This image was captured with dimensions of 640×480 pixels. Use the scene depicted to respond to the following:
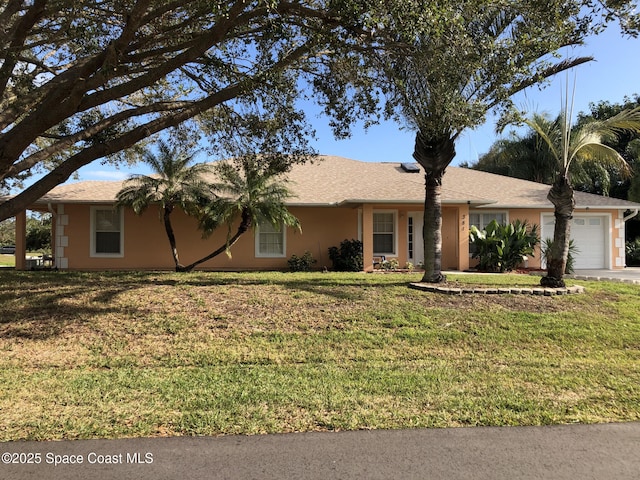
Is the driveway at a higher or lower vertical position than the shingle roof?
lower

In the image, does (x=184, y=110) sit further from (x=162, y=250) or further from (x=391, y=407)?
(x=162, y=250)

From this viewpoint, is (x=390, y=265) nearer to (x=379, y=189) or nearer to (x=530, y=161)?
(x=379, y=189)

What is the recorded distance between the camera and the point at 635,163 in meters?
25.5

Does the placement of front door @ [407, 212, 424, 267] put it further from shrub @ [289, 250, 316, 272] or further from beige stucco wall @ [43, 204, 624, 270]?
shrub @ [289, 250, 316, 272]

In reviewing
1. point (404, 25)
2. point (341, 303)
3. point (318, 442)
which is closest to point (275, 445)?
point (318, 442)

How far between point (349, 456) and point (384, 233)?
46.5 feet

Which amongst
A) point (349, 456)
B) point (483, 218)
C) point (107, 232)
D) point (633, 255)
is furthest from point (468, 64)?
point (633, 255)

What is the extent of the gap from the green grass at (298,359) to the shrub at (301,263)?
19.5ft

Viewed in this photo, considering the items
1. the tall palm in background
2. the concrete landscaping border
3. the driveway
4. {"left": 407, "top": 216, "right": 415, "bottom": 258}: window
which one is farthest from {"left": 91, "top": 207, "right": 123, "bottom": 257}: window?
the tall palm in background

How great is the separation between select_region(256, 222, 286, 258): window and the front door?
4.81 m

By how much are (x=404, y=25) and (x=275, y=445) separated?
5.81 m

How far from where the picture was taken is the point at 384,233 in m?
17.7

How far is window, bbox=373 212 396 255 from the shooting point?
693 inches

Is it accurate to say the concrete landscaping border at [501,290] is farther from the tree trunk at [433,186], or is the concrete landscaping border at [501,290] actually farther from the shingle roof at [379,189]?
the shingle roof at [379,189]
